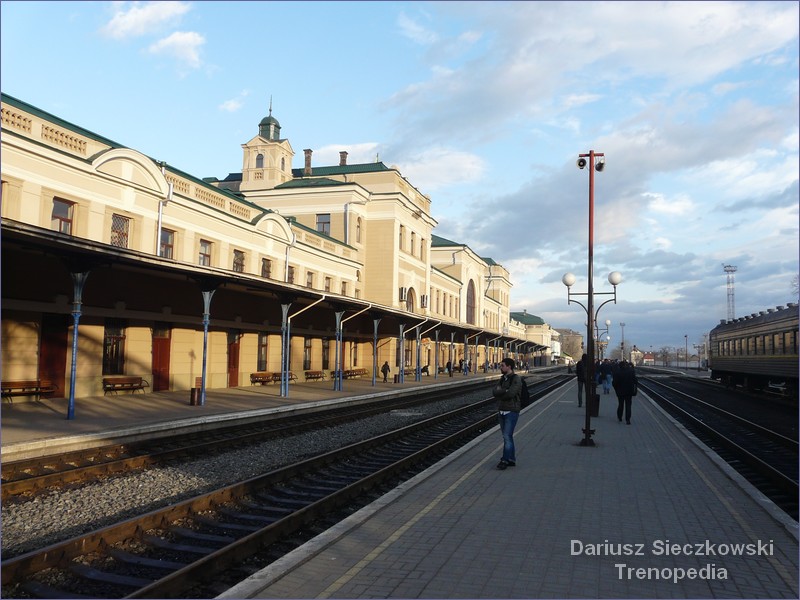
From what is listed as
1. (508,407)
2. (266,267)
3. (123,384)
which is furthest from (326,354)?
(508,407)

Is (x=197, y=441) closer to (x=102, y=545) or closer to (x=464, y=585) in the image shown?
(x=102, y=545)

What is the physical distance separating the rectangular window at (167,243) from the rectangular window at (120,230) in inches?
72.0

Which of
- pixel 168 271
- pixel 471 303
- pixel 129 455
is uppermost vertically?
pixel 471 303

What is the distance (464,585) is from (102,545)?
3.49 meters

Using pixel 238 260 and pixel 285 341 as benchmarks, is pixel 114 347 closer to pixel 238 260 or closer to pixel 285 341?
pixel 285 341

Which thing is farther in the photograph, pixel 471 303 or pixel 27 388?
pixel 471 303

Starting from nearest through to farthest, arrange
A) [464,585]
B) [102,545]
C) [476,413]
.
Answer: [464,585]
[102,545]
[476,413]

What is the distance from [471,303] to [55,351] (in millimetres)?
58531

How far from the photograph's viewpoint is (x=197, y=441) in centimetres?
1277

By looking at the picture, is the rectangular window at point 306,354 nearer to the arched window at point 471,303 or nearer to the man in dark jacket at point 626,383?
the man in dark jacket at point 626,383

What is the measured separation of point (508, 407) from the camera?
972cm

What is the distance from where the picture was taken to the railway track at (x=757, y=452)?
907cm

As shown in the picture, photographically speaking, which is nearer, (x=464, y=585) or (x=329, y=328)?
(x=464, y=585)

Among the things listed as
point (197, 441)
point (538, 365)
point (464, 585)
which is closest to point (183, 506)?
point (464, 585)
